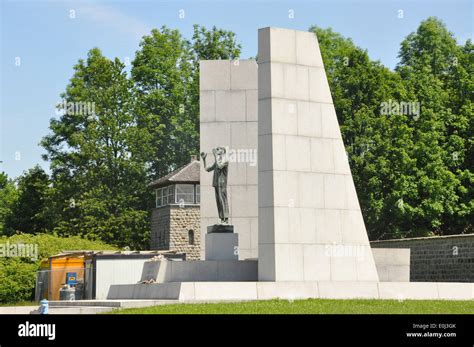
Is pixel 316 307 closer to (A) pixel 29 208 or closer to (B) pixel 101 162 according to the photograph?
(B) pixel 101 162

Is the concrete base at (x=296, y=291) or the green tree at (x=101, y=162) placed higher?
the green tree at (x=101, y=162)

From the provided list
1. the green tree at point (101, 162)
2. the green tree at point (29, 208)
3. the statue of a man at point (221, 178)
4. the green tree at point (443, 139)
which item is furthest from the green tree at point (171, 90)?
the statue of a man at point (221, 178)

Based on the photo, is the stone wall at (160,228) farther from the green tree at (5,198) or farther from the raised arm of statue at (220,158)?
the raised arm of statue at (220,158)

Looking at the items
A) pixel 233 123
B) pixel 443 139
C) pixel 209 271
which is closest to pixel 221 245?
pixel 209 271

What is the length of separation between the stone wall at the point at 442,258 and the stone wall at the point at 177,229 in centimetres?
2262

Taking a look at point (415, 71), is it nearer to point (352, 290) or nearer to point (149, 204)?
point (149, 204)

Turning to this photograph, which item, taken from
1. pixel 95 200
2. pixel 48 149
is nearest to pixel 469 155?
pixel 95 200

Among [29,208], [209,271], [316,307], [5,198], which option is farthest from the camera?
[5,198]

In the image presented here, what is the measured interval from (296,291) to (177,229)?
3394 cm

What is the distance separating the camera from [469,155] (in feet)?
159

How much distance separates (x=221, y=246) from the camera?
26.3 m

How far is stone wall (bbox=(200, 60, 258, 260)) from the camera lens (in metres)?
32.2

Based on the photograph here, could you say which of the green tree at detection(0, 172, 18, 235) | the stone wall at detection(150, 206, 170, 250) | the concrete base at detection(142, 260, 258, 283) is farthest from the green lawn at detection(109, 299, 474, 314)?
the green tree at detection(0, 172, 18, 235)

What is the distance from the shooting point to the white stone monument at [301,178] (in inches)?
960
